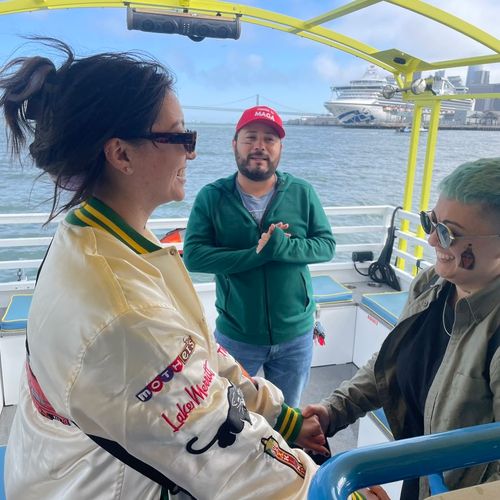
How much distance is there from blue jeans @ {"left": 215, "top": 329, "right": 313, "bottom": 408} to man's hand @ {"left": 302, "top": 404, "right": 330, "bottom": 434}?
75 centimetres

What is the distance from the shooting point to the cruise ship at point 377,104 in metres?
3.67

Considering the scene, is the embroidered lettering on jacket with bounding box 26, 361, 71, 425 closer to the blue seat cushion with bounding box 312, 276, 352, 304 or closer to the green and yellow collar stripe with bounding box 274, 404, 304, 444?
the green and yellow collar stripe with bounding box 274, 404, 304, 444

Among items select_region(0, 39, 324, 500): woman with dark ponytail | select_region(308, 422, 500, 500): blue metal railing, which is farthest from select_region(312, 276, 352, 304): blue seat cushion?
select_region(308, 422, 500, 500): blue metal railing

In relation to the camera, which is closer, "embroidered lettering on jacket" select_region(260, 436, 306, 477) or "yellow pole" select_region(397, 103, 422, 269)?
"embroidered lettering on jacket" select_region(260, 436, 306, 477)

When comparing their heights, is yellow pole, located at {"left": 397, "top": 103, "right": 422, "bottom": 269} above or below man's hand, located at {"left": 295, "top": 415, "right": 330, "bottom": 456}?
above

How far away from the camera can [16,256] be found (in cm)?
807

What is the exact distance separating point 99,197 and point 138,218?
9 centimetres

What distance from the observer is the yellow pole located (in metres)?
4.20

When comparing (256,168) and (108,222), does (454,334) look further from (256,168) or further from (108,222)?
(256,168)

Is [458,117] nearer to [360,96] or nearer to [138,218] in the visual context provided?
[138,218]

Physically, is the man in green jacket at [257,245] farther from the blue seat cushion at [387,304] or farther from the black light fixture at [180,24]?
the blue seat cushion at [387,304]

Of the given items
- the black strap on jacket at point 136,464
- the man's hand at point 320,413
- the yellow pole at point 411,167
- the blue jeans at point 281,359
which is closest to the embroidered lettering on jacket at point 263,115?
the blue jeans at point 281,359

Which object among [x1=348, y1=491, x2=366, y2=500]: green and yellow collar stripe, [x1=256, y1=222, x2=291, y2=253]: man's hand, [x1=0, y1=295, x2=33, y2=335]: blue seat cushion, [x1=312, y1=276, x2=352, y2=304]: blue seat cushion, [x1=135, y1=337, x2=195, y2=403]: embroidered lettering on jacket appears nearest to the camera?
[x1=135, y1=337, x2=195, y2=403]: embroidered lettering on jacket

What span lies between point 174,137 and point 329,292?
2.98 m
